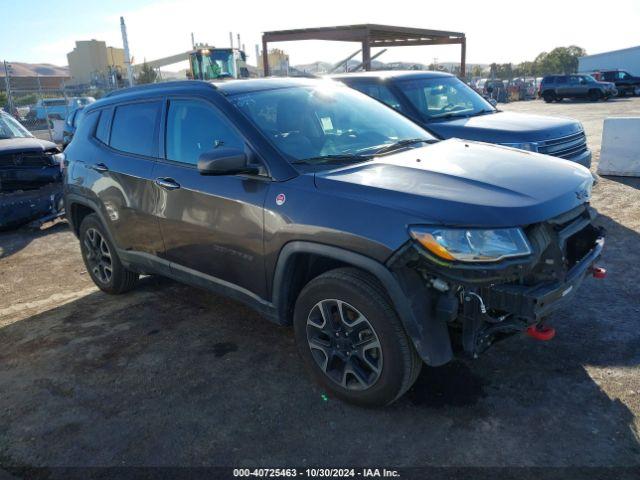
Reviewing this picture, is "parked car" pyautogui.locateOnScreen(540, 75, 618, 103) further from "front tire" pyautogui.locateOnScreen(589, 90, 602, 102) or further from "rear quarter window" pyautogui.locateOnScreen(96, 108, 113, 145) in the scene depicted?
"rear quarter window" pyautogui.locateOnScreen(96, 108, 113, 145)

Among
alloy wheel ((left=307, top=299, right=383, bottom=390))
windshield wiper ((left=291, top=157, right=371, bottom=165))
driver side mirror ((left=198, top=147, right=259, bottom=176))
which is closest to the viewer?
alloy wheel ((left=307, top=299, right=383, bottom=390))

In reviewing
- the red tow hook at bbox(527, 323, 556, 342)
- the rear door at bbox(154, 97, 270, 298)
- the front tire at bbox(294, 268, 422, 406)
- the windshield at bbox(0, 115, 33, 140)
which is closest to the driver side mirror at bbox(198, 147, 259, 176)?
the rear door at bbox(154, 97, 270, 298)

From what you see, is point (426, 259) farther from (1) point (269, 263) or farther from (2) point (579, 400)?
(2) point (579, 400)

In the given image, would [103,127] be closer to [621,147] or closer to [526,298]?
[526,298]

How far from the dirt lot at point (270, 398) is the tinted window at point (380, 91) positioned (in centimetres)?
370

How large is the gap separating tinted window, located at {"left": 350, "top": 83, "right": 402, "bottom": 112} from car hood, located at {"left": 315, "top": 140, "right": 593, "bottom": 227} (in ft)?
13.0

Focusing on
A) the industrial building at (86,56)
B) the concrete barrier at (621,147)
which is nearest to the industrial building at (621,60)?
the concrete barrier at (621,147)

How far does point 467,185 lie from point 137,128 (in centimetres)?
280

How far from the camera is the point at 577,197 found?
3.02 meters

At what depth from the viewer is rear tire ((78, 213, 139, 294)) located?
4.89m

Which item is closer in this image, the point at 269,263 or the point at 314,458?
the point at 314,458

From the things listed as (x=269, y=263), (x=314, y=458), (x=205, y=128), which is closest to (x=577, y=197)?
(x=269, y=263)

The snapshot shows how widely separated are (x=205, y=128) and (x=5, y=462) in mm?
2341

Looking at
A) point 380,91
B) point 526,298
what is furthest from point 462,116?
point 526,298
